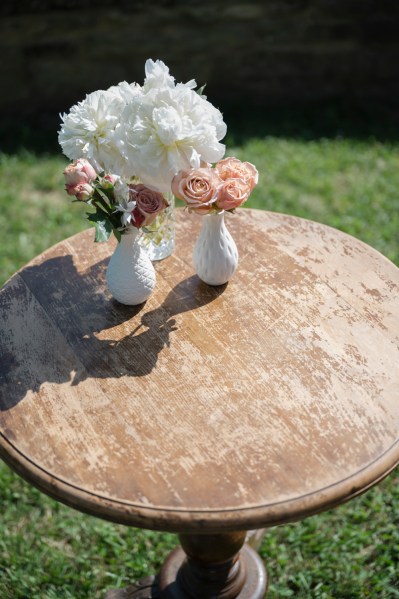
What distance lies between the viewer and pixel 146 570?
227 cm

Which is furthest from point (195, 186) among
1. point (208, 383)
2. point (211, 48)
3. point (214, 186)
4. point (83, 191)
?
point (211, 48)

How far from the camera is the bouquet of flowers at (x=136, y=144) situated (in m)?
1.53

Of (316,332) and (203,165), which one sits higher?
(203,165)

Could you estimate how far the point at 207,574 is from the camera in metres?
1.99

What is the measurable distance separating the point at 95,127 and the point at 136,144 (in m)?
0.13

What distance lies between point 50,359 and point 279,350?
1.91ft

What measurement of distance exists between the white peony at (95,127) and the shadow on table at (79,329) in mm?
429

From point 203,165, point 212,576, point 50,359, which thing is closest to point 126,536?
→ point 212,576

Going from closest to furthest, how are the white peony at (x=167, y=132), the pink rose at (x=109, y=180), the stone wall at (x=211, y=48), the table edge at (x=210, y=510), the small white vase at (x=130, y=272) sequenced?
1. the table edge at (x=210, y=510)
2. the white peony at (x=167, y=132)
3. the pink rose at (x=109, y=180)
4. the small white vase at (x=130, y=272)
5. the stone wall at (x=211, y=48)

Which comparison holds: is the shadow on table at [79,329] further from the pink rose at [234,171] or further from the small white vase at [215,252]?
the pink rose at [234,171]

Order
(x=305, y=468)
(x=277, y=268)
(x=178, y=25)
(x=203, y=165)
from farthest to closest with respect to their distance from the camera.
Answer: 1. (x=178, y=25)
2. (x=277, y=268)
3. (x=203, y=165)
4. (x=305, y=468)

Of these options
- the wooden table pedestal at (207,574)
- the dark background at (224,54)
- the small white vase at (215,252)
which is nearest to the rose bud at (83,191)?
the small white vase at (215,252)

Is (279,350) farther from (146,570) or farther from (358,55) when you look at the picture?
(358,55)

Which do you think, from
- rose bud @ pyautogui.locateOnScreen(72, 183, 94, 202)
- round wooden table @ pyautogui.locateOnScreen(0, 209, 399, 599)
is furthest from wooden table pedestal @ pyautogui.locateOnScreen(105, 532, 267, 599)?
rose bud @ pyautogui.locateOnScreen(72, 183, 94, 202)
